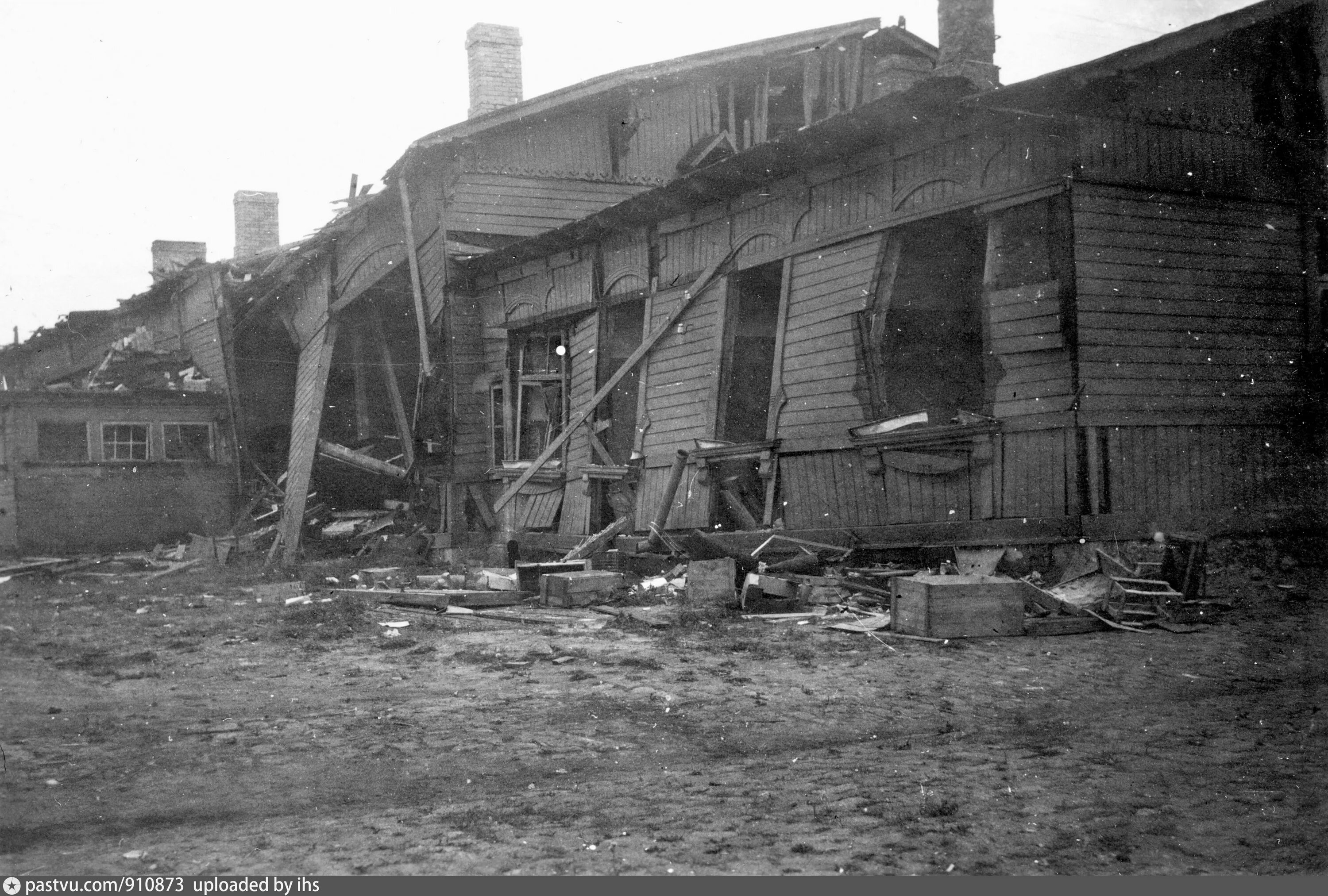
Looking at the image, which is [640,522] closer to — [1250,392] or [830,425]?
[830,425]

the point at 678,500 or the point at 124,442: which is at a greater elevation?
the point at 124,442

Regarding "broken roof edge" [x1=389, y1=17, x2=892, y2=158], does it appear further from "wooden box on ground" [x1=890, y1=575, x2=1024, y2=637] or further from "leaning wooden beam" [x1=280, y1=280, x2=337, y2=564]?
"wooden box on ground" [x1=890, y1=575, x2=1024, y2=637]

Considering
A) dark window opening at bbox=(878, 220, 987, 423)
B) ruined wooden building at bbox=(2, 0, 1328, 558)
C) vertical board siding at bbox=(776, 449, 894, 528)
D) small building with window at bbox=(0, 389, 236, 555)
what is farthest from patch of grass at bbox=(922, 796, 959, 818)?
small building with window at bbox=(0, 389, 236, 555)

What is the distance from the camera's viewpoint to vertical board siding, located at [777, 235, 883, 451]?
37.7 ft

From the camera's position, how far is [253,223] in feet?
96.6

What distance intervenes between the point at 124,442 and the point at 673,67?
1388 centimetres

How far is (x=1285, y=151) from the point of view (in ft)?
34.2

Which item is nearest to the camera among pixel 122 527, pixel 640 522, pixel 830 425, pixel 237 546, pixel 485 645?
pixel 485 645

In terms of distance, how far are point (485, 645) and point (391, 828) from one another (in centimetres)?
461

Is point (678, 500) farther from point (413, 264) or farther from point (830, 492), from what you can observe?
point (413, 264)

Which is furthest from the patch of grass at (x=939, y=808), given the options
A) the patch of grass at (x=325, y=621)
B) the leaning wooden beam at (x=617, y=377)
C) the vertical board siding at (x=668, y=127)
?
the vertical board siding at (x=668, y=127)

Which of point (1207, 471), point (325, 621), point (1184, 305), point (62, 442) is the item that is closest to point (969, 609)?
point (1207, 471)

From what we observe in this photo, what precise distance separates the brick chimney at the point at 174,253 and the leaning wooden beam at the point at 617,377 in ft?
51.9

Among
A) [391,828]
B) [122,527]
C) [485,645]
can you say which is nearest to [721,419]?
[485,645]
